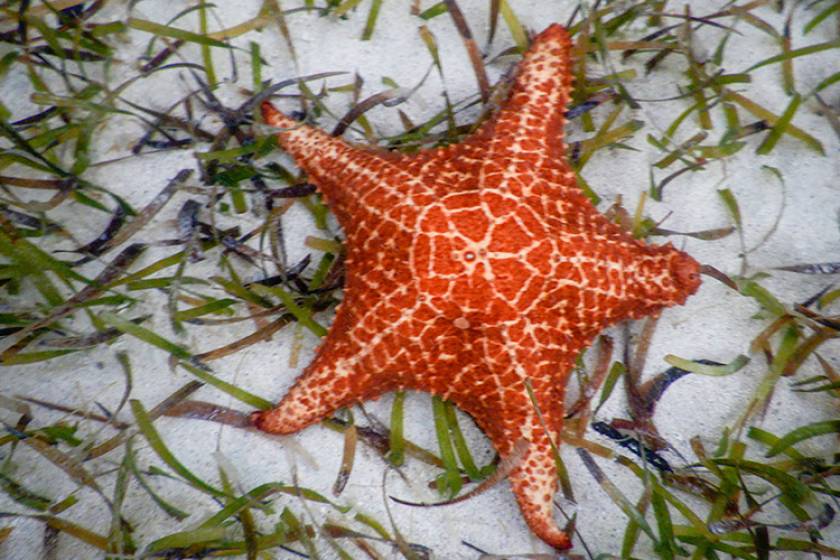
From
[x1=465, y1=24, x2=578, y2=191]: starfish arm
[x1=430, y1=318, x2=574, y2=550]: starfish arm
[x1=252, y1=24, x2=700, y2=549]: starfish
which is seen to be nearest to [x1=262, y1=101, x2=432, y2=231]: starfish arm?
[x1=252, y1=24, x2=700, y2=549]: starfish

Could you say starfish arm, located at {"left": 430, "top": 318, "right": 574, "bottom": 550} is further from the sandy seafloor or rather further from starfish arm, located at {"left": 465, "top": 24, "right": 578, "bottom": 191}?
starfish arm, located at {"left": 465, "top": 24, "right": 578, "bottom": 191}

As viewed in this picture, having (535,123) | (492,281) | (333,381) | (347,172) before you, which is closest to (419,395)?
(333,381)

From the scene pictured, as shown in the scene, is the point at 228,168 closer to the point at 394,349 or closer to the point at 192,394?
the point at 192,394

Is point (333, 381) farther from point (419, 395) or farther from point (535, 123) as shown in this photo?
point (535, 123)

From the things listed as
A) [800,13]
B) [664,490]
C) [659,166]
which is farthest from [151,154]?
[800,13]

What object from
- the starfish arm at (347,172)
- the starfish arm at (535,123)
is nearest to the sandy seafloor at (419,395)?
the starfish arm at (347,172)

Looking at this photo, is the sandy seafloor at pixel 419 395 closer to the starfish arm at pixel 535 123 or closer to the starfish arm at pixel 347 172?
Result: the starfish arm at pixel 347 172

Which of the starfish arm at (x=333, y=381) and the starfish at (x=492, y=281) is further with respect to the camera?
the starfish arm at (x=333, y=381)
